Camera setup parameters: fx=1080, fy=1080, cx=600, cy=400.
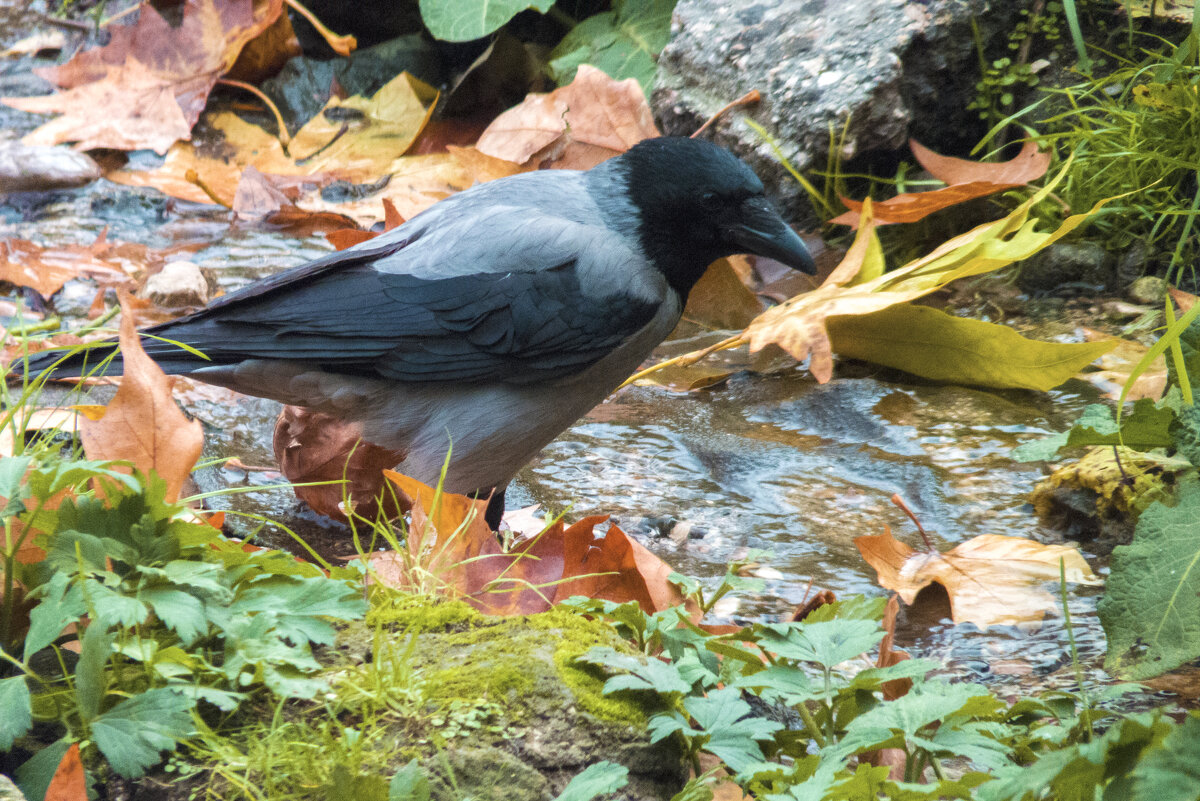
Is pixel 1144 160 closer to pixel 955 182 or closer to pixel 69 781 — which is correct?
pixel 955 182

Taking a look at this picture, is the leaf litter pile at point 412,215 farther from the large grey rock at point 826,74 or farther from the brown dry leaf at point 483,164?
the large grey rock at point 826,74

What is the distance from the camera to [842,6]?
15.9 feet

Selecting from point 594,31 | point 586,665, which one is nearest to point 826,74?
point 594,31

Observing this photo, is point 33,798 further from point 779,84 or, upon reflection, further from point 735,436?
point 779,84

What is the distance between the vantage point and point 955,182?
13.7 feet

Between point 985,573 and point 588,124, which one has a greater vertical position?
point 588,124

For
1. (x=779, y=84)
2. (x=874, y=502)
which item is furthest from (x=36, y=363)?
(x=779, y=84)

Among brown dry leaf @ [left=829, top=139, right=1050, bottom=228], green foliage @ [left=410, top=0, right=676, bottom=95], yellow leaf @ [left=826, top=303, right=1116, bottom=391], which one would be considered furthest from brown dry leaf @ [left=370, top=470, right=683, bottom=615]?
green foliage @ [left=410, top=0, right=676, bottom=95]

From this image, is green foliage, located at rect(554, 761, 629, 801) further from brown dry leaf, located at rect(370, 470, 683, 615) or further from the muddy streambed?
the muddy streambed

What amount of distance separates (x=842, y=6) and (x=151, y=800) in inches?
175

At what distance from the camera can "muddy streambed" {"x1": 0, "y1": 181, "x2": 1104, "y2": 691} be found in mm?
2549

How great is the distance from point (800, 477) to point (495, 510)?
0.92m

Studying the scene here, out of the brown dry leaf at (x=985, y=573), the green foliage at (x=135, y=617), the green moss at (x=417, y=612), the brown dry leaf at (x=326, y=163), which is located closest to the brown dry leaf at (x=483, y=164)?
the brown dry leaf at (x=326, y=163)

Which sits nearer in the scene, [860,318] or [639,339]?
[639,339]
